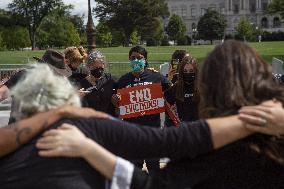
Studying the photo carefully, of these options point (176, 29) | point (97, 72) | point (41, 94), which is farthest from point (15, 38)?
point (41, 94)

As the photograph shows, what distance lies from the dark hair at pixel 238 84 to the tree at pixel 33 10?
10641 cm

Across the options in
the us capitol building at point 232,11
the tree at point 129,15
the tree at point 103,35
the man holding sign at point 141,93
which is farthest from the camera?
the us capitol building at point 232,11

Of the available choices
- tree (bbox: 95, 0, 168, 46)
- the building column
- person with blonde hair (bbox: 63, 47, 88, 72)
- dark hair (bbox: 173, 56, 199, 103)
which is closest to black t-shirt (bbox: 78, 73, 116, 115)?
person with blonde hair (bbox: 63, 47, 88, 72)

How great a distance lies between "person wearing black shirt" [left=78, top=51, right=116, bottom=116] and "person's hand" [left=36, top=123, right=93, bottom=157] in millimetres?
4156

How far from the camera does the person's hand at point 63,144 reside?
6.90 ft

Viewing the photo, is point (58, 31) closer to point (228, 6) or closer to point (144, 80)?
point (228, 6)

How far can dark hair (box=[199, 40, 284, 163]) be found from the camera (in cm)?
222

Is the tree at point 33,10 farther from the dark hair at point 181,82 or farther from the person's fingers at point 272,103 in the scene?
the person's fingers at point 272,103

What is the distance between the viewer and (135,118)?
641cm

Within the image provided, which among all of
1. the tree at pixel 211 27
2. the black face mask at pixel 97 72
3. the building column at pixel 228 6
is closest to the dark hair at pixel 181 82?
the black face mask at pixel 97 72

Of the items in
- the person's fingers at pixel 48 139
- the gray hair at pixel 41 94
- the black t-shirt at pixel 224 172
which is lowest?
the black t-shirt at pixel 224 172

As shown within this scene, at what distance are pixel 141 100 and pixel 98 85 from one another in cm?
52

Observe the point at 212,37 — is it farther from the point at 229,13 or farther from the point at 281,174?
the point at 281,174

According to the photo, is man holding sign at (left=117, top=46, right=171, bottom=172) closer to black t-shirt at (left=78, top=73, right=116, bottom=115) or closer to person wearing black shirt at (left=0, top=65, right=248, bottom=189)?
black t-shirt at (left=78, top=73, right=116, bottom=115)
